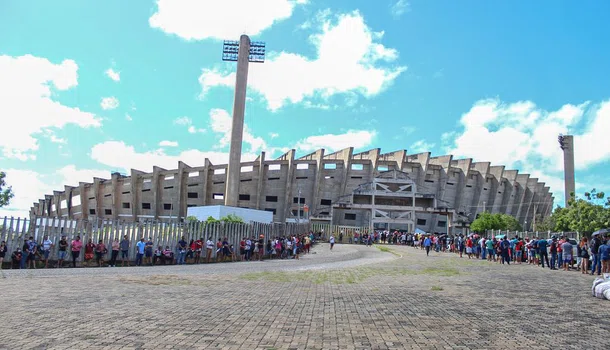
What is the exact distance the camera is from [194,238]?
20.5 meters

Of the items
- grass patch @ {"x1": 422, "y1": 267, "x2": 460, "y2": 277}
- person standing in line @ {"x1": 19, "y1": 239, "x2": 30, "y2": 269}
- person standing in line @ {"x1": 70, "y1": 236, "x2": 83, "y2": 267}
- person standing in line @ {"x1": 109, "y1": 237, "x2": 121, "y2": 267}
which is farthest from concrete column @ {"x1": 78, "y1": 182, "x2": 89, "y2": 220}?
grass patch @ {"x1": 422, "y1": 267, "x2": 460, "y2": 277}

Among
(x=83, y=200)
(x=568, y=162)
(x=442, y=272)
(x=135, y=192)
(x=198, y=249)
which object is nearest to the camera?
(x=442, y=272)

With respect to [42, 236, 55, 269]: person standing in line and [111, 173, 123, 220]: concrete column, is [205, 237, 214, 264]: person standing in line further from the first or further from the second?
[111, 173, 123, 220]: concrete column

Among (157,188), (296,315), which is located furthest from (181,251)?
(157,188)

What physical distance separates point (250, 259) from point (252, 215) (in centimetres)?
1342

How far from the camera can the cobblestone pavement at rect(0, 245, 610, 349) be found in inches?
199

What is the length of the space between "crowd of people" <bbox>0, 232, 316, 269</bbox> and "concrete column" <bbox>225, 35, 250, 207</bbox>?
95.6 feet

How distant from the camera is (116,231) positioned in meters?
17.9

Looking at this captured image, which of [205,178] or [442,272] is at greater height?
[205,178]

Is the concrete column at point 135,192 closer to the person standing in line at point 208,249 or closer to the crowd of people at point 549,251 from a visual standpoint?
the person standing in line at point 208,249

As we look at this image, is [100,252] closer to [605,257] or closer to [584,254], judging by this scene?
[605,257]

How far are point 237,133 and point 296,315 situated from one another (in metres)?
48.3

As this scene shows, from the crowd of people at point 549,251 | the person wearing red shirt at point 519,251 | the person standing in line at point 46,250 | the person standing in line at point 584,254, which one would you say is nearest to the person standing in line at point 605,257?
the crowd of people at point 549,251

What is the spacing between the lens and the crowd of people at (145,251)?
15.0 meters
